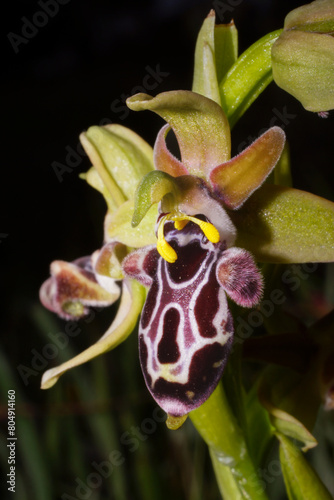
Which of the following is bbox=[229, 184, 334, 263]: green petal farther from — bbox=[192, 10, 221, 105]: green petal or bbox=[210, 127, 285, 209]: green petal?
bbox=[192, 10, 221, 105]: green petal

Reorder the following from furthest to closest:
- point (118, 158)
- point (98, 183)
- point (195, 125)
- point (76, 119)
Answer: point (76, 119) < point (98, 183) < point (118, 158) < point (195, 125)

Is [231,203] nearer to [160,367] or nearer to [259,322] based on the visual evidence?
[160,367]

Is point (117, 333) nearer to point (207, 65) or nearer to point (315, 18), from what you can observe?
point (207, 65)

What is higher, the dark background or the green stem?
the green stem

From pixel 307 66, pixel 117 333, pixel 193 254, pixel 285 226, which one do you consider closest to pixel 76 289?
pixel 117 333

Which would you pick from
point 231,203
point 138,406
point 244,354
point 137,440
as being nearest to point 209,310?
point 231,203

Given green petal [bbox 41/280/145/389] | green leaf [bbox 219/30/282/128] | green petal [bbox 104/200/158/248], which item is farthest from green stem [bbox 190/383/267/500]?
green leaf [bbox 219/30/282/128]
